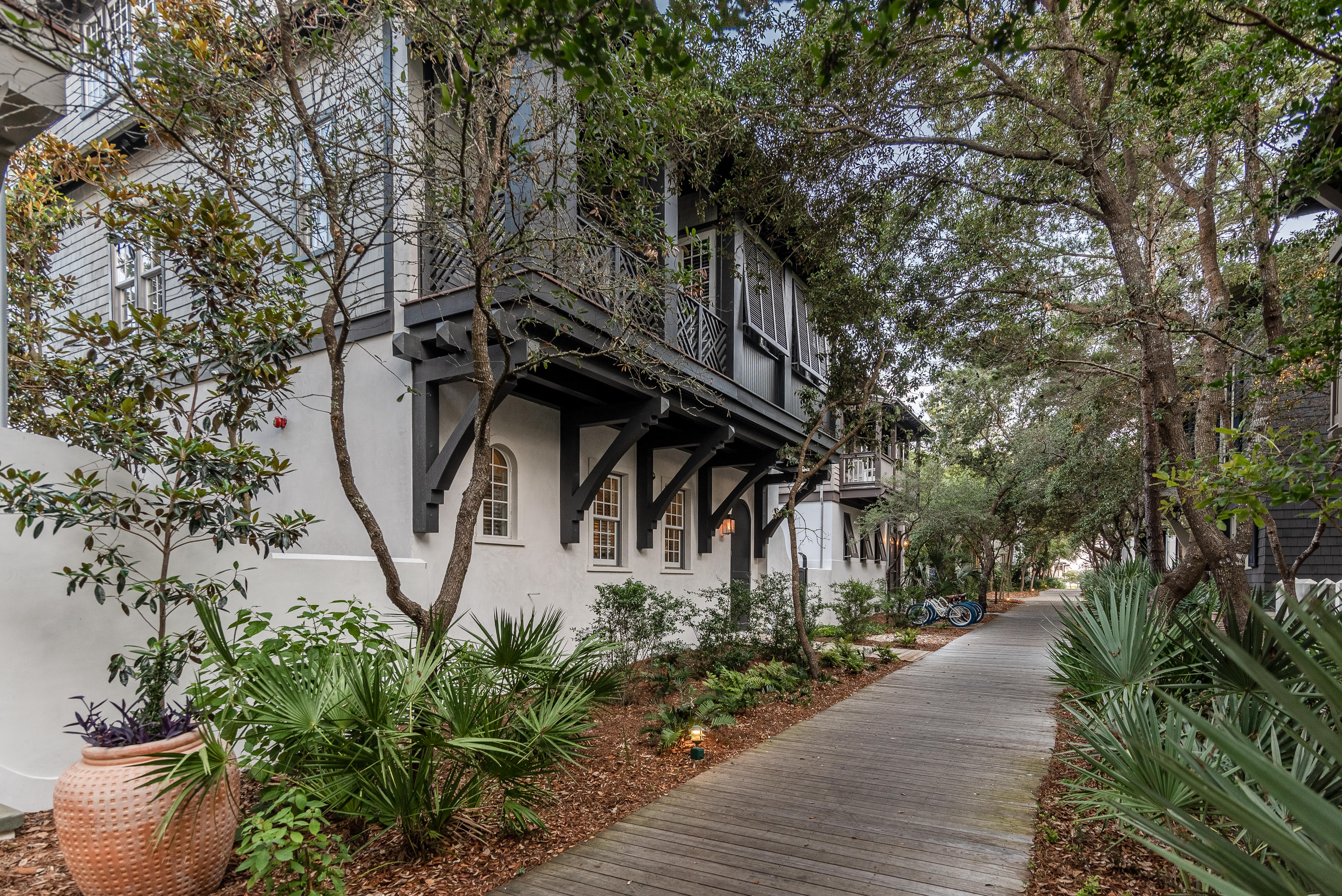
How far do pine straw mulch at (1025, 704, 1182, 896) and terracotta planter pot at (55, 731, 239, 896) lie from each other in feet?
14.5

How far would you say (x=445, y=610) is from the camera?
220 inches

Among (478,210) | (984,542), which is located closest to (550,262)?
(478,210)

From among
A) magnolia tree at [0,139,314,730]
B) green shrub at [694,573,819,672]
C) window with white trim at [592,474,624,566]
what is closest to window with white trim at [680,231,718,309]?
window with white trim at [592,474,624,566]

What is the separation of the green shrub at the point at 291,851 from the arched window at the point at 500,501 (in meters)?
5.07

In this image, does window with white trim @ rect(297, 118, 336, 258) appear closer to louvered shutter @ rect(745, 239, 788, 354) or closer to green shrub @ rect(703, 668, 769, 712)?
green shrub @ rect(703, 668, 769, 712)

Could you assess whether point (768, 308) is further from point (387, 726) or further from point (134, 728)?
point (134, 728)

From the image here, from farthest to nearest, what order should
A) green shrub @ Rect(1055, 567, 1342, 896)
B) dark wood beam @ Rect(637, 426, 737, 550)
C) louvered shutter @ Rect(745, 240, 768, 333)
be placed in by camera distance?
louvered shutter @ Rect(745, 240, 768, 333), dark wood beam @ Rect(637, 426, 737, 550), green shrub @ Rect(1055, 567, 1342, 896)

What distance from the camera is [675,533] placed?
1279 centimetres

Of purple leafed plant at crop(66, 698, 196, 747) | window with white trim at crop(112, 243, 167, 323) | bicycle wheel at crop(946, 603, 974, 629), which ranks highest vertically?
window with white trim at crop(112, 243, 167, 323)

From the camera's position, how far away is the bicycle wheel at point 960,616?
18094mm

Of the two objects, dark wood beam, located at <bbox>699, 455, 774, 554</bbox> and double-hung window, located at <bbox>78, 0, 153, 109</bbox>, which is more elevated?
double-hung window, located at <bbox>78, 0, 153, 109</bbox>

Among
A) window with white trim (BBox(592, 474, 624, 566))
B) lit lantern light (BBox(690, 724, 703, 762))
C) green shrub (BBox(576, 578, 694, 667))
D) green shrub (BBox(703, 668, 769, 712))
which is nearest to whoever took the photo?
lit lantern light (BBox(690, 724, 703, 762))

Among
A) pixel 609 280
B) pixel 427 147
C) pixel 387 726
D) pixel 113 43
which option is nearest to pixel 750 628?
pixel 609 280

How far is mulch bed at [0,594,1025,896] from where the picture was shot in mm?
3799
